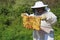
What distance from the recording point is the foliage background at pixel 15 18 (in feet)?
31.4

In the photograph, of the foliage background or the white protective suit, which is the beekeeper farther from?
the foliage background

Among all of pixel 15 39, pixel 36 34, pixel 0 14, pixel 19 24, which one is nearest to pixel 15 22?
pixel 19 24

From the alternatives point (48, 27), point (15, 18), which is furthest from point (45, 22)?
point (15, 18)

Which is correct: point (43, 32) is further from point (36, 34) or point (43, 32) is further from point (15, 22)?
point (15, 22)

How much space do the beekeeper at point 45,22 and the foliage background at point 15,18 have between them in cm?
299

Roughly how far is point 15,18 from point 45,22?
610 cm

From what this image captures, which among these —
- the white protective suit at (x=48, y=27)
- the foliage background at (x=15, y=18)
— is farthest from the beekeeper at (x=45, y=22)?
the foliage background at (x=15, y=18)

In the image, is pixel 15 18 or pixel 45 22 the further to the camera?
pixel 15 18

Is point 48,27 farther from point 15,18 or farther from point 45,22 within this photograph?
point 15,18

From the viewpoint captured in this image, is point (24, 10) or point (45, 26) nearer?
point (45, 26)

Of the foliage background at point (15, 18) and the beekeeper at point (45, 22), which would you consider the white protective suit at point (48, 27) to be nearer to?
the beekeeper at point (45, 22)

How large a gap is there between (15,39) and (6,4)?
5084 millimetres

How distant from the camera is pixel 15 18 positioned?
12.1m

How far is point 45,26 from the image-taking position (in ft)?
19.9
